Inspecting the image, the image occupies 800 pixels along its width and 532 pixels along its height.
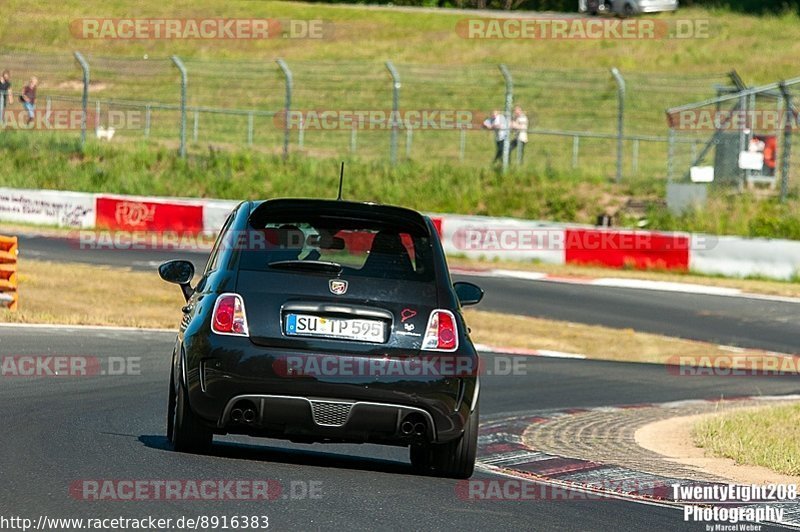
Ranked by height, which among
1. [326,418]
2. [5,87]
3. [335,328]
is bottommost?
[326,418]

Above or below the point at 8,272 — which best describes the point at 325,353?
above

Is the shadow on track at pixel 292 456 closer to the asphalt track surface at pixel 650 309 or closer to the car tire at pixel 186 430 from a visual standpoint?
the car tire at pixel 186 430

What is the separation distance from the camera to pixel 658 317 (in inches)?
857

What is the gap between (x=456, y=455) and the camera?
8.38 metres

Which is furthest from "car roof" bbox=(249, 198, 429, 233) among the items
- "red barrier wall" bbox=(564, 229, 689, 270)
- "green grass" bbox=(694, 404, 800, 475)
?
"red barrier wall" bbox=(564, 229, 689, 270)

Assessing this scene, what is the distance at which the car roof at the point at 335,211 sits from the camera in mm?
8477

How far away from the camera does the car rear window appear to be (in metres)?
8.20

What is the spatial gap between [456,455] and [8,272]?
11.6 metres

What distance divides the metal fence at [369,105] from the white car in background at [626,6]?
7838 millimetres

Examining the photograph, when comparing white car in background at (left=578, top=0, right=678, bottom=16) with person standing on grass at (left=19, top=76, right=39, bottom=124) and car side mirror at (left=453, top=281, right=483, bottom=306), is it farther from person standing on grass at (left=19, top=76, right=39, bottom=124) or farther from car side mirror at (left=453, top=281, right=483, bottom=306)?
car side mirror at (left=453, top=281, right=483, bottom=306)

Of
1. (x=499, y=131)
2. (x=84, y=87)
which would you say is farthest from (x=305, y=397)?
(x=499, y=131)

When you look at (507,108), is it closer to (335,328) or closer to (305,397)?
(335,328)

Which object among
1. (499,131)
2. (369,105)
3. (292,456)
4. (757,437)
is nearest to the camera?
(292,456)

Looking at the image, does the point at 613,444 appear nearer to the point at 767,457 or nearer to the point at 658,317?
the point at 767,457
